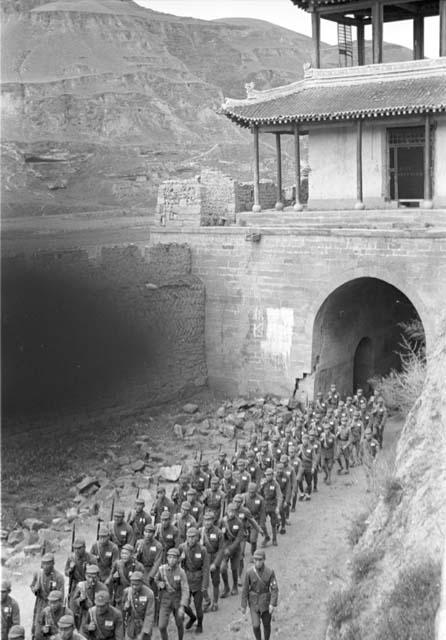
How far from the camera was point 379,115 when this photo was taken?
2372 cm

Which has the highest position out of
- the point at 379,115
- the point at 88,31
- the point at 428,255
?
the point at 88,31

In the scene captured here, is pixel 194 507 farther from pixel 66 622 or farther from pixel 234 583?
pixel 66 622

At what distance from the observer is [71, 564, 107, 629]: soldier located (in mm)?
10094

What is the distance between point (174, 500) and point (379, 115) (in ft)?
44.9

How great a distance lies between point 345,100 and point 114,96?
50856 mm

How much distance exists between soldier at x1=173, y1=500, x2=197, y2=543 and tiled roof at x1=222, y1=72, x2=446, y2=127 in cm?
1433

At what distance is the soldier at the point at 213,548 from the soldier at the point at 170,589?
41.8 inches

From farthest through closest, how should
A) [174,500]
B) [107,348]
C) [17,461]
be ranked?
1. [107,348]
2. [17,461]
3. [174,500]

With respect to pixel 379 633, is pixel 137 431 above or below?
below

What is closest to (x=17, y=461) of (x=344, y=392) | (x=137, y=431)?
(x=137, y=431)

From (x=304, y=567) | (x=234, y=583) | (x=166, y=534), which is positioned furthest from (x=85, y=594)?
(x=304, y=567)

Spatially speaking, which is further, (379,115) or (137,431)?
(379,115)

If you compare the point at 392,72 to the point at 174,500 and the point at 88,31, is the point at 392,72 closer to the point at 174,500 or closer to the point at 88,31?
the point at 174,500

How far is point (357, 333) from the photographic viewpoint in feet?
79.0
